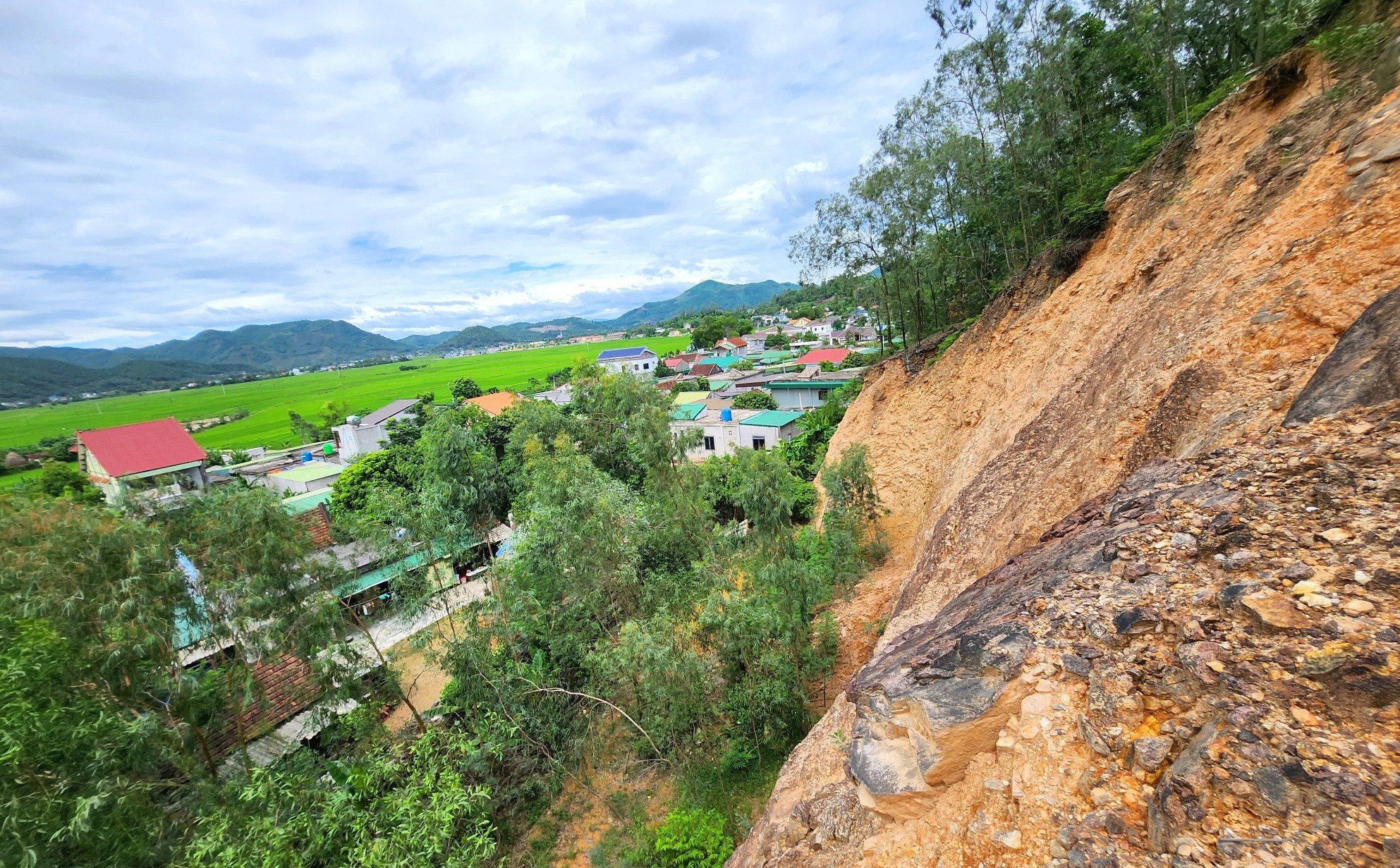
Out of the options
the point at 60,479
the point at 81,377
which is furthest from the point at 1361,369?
the point at 81,377

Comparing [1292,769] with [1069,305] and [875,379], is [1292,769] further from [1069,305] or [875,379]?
[875,379]

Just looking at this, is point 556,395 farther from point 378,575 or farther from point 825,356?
point 378,575

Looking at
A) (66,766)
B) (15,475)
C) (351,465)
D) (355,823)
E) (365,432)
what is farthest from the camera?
(365,432)

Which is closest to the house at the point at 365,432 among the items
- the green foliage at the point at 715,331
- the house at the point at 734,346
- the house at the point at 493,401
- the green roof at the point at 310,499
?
the house at the point at 493,401

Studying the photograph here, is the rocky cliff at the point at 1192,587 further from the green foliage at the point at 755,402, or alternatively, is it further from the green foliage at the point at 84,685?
the green foliage at the point at 755,402

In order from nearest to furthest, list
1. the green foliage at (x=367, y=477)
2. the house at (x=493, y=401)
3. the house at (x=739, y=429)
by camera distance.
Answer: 1. the green foliage at (x=367, y=477)
2. the house at (x=739, y=429)
3. the house at (x=493, y=401)

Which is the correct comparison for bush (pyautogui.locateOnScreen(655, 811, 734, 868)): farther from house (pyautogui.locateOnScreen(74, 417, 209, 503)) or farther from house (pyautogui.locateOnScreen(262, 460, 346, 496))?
house (pyautogui.locateOnScreen(262, 460, 346, 496))

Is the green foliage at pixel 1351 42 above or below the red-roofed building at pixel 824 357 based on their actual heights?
above

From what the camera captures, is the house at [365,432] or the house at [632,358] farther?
the house at [632,358]
